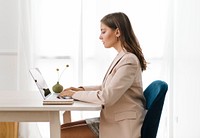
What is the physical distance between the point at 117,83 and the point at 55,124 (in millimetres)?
389

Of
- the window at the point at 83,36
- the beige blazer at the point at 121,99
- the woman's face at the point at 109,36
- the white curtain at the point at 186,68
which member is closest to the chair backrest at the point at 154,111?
the beige blazer at the point at 121,99

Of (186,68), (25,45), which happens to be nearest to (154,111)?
(186,68)

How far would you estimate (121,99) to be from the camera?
74.4 inches

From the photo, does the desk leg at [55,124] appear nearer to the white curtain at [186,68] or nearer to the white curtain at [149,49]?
the white curtain at [149,49]

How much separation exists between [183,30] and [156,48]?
0.31 meters

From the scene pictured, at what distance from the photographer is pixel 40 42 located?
130 inches

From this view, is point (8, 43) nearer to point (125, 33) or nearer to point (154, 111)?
point (125, 33)

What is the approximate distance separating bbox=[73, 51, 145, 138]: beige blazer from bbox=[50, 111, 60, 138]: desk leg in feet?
0.59

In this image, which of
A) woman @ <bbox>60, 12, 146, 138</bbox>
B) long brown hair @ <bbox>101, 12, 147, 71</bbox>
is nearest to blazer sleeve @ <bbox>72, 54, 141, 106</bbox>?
woman @ <bbox>60, 12, 146, 138</bbox>

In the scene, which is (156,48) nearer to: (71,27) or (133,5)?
(133,5)

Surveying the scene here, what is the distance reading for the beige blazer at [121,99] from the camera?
1799mm

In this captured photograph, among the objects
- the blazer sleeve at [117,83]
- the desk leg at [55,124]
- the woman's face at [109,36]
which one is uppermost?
the woman's face at [109,36]

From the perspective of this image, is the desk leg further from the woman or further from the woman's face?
the woman's face

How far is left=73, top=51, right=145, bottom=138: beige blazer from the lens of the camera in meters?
1.80
